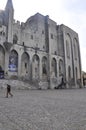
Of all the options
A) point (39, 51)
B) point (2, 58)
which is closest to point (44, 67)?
point (39, 51)

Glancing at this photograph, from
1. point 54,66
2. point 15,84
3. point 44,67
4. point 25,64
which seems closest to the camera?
point 15,84

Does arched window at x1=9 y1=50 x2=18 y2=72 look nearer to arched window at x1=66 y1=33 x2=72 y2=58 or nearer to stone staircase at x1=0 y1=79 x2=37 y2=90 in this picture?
stone staircase at x1=0 y1=79 x2=37 y2=90

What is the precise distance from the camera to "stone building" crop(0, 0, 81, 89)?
1213 inches

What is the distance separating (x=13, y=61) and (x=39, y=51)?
825cm

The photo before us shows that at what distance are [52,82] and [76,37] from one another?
926 inches

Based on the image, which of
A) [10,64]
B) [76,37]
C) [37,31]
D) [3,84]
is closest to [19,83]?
[3,84]

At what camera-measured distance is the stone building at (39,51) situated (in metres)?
30.8

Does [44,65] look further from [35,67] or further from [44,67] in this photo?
[35,67]

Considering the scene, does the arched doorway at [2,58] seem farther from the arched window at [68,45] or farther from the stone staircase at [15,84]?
the arched window at [68,45]

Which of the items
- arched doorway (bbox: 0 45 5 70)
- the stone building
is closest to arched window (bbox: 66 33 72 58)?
the stone building

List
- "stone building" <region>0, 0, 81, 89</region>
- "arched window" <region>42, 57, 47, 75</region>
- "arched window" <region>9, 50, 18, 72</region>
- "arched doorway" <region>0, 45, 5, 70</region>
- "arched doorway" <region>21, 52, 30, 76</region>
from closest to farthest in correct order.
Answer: "arched doorway" <region>0, 45, 5, 70</region>
"arched window" <region>9, 50, 18, 72</region>
"stone building" <region>0, 0, 81, 89</region>
"arched doorway" <region>21, 52, 30, 76</region>
"arched window" <region>42, 57, 47, 75</region>

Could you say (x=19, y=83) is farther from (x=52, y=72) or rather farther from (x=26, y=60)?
(x=52, y=72)

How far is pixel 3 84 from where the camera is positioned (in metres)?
24.8

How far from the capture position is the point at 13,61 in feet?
101
